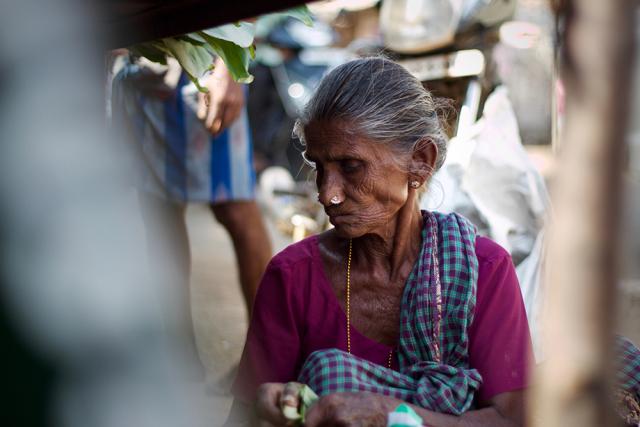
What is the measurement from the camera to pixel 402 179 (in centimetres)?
231

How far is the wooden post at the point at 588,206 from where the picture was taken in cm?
120

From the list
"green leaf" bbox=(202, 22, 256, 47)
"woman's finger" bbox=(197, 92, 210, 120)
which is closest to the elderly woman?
"green leaf" bbox=(202, 22, 256, 47)

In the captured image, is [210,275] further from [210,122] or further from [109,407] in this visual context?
[109,407]

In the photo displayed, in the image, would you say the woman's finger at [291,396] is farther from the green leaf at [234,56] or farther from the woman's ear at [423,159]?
the green leaf at [234,56]

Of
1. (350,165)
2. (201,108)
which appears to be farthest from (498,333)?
(201,108)

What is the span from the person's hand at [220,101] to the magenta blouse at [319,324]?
1.42 metres

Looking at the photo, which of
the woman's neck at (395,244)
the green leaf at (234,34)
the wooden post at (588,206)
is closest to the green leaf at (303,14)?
the green leaf at (234,34)

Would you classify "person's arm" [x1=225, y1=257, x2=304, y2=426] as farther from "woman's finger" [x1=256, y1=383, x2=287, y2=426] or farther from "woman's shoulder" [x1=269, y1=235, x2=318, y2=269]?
"woman's finger" [x1=256, y1=383, x2=287, y2=426]

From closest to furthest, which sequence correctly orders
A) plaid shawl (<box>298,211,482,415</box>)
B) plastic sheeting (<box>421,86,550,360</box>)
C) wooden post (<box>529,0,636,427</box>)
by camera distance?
wooden post (<box>529,0,636,427</box>) < plaid shawl (<box>298,211,482,415</box>) < plastic sheeting (<box>421,86,550,360</box>)

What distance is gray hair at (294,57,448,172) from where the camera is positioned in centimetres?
224

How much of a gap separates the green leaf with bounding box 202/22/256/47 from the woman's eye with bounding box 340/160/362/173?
429 mm

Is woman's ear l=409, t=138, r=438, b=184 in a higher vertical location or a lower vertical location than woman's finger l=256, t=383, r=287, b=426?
higher

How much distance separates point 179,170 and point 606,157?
2938mm

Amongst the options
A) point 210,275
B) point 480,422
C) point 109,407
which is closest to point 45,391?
point 109,407
